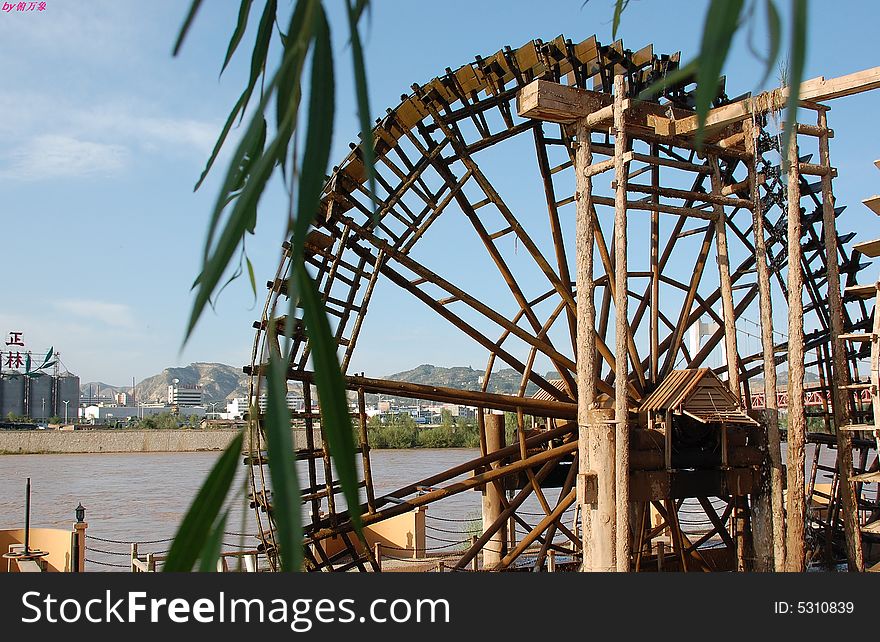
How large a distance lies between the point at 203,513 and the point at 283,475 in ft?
0.49

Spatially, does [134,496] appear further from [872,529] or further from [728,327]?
[872,529]

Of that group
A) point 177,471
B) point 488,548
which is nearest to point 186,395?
point 177,471

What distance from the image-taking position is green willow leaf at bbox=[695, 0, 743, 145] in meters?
0.94

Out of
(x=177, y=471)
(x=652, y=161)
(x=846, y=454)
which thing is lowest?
(x=177, y=471)

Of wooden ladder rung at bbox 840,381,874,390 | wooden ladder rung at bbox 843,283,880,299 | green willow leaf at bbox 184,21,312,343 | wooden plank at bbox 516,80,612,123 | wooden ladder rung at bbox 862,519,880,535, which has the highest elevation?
wooden plank at bbox 516,80,612,123

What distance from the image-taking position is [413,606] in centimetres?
409

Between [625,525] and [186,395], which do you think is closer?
[625,525]

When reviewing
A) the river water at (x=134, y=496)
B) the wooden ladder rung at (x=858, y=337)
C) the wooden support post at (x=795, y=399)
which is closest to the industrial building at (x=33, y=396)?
the river water at (x=134, y=496)

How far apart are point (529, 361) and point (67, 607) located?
734cm

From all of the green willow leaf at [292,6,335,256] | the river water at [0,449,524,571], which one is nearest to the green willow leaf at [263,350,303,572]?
the green willow leaf at [292,6,335,256]

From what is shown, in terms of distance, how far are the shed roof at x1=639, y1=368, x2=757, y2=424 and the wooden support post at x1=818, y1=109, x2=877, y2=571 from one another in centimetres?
107

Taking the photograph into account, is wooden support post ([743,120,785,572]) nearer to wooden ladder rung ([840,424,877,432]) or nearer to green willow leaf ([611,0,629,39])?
wooden ladder rung ([840,424,877,432])

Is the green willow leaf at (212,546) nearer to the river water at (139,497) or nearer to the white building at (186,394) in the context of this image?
the river water at (139,497)

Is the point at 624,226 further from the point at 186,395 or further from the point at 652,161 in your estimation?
the point at 186,395
